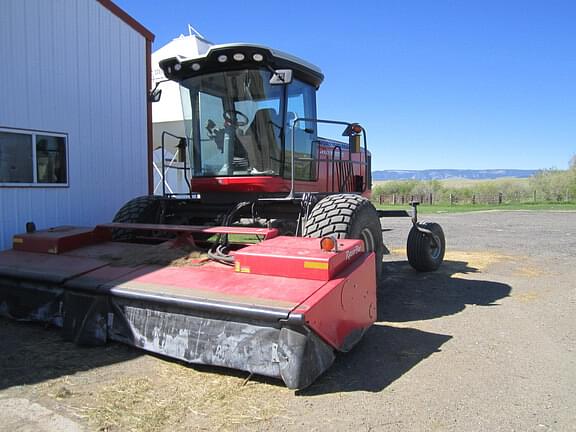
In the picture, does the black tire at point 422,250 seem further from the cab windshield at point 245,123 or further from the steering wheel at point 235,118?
the steering wheel at point 235,118

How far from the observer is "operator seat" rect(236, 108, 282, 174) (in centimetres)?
576

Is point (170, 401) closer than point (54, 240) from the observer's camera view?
Yes

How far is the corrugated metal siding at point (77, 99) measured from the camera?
766 centimetres

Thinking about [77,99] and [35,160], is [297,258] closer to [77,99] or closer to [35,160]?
[35,160]

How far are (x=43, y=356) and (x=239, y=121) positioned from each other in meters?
3.23

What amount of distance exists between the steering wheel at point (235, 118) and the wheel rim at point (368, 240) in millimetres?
1879

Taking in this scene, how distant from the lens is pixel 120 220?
6.52m

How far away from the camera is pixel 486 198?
41.9 m

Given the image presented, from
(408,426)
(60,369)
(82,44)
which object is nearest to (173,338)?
(60,369)

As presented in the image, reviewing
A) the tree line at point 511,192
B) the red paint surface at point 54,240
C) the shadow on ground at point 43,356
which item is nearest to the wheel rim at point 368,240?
the shadow on ground at point 43,356

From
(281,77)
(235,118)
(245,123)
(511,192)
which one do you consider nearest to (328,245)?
(281,77)

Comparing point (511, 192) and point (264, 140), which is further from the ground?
point (264, 140)

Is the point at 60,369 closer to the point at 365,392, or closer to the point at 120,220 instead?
the point at 365,392

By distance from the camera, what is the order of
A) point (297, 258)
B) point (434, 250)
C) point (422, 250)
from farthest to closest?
point (434, 250) < point (422, 250) < point (297, 258)
